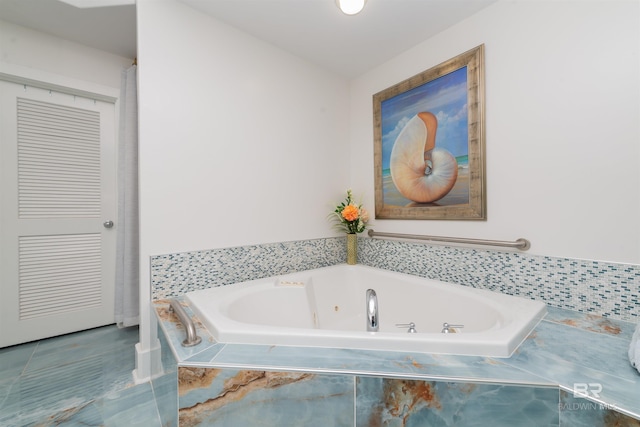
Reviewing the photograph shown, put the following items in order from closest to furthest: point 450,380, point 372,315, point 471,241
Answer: point 450,380 → point 372,315 → point 471,241

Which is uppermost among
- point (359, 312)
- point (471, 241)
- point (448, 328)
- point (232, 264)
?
point (471, 241)

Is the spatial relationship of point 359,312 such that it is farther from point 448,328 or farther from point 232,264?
point 232,264

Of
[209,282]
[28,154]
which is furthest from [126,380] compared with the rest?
[28,154]

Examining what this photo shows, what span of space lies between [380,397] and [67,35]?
2.94 m

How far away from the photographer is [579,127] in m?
1.21

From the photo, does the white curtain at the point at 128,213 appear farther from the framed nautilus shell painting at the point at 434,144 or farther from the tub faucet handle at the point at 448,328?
the tub faucet handle at the point at 448,328

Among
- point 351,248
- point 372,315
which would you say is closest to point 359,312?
point 351,248

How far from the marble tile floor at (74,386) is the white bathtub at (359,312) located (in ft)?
1.86

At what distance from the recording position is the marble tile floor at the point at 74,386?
1197 millimetres

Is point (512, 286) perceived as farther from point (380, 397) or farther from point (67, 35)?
point (67, 35)

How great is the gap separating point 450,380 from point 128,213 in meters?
2.00

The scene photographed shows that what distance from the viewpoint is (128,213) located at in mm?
1750

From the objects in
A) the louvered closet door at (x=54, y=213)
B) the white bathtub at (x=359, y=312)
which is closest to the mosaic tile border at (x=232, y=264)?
the white bathtub at (x=359, y=312)

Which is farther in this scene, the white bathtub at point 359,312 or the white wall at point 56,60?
the white wall at point 56,60
